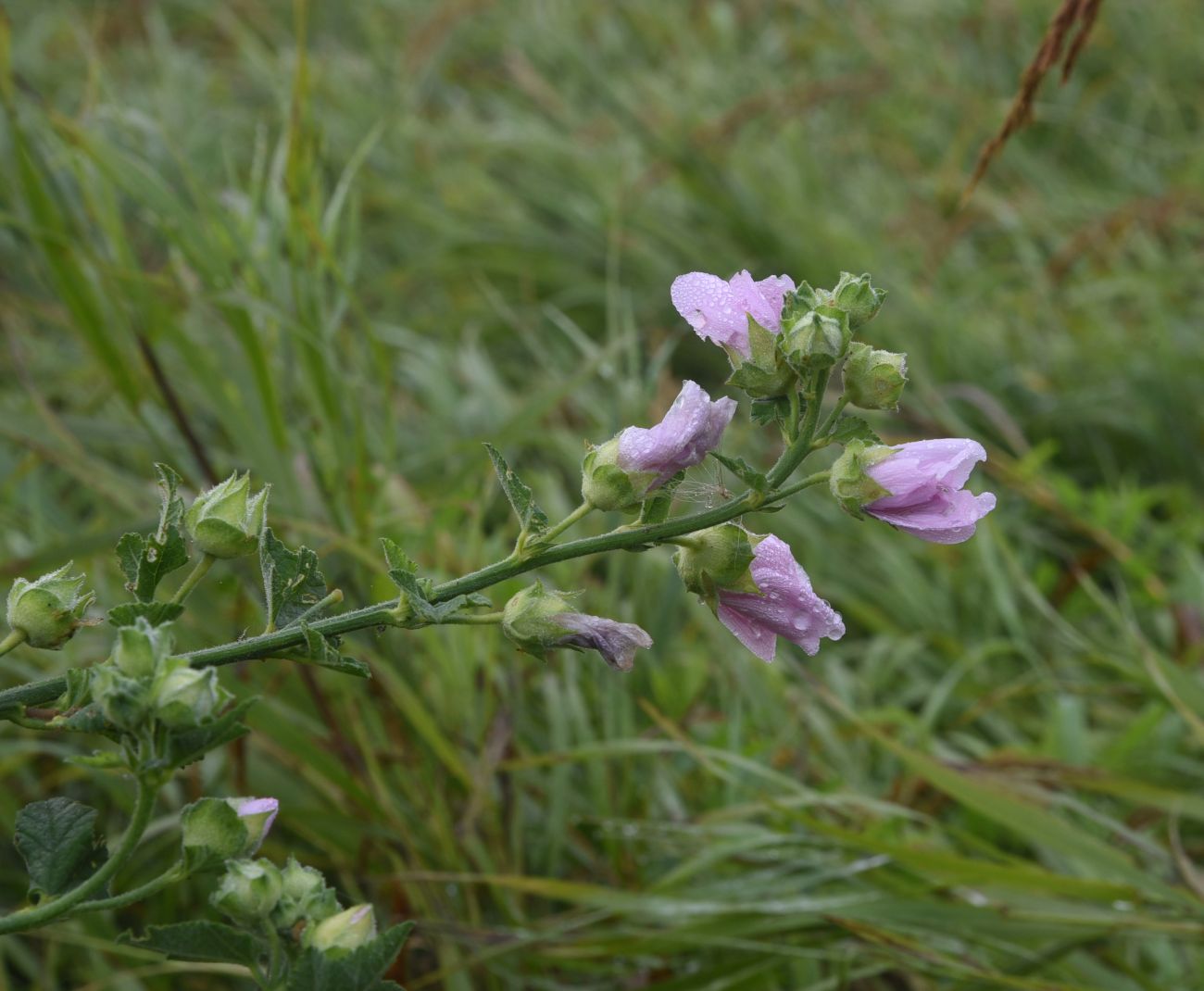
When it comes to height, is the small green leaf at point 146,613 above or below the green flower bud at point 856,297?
below

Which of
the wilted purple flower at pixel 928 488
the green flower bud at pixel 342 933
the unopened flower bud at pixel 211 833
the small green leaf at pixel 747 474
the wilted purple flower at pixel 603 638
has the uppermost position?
the small green leaf at pixel 747 474

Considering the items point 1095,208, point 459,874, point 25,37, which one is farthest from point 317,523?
point 25,37

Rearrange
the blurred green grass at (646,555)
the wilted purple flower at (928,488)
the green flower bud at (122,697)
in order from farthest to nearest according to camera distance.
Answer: the blurred green grass at (646,555) < the wilted purple flower at (928,488) < the green flower bud at (122,697)

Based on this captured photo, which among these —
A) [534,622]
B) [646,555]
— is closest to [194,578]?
[534,622]

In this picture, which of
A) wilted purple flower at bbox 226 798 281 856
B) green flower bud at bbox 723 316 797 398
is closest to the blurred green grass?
wilted purple flower at bbox 226 798 281 856

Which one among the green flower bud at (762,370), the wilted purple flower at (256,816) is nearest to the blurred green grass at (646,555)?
the wilted purple flower at (256,816)

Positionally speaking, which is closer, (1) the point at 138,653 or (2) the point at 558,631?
(1) the point at 138,653

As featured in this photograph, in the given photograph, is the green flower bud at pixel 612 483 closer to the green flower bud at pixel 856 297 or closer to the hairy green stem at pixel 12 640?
the green flower bud at pixel 856 297

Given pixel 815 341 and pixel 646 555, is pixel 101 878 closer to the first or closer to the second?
pixel 815 341
